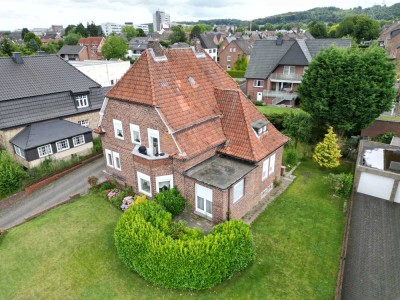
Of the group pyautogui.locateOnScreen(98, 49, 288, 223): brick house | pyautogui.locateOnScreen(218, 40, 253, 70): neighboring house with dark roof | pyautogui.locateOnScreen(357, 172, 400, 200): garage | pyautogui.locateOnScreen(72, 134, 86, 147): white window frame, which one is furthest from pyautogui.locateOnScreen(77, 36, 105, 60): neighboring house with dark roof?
pyautogui.locateOnScreen(357, 172, 400, 200): garage

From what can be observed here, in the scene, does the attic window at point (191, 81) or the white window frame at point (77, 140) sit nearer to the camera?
the attic window at point (191, 81)

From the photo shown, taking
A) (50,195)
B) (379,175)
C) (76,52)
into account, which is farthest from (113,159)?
(76,52)

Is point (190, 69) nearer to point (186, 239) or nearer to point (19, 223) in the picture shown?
point (186, 239)

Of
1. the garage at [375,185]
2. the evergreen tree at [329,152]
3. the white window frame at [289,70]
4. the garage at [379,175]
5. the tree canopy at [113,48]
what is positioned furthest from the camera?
the tree canopy at [113,48]

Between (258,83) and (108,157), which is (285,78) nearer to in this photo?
(258,83)

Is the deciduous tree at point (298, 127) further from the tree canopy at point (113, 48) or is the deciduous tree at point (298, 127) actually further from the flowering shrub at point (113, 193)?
the tree canopy at point (113, 48)

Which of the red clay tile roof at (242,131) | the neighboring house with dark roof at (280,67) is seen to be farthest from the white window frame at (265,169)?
the neighboring house with dark roof at (280,67)
